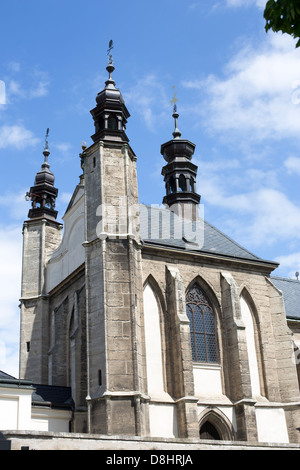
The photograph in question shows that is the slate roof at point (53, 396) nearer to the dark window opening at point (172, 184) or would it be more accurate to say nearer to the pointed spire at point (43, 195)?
the pointed spire at point (43, 195)

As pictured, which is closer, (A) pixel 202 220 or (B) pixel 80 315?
(B) pixel 80 315

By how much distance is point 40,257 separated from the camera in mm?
30250

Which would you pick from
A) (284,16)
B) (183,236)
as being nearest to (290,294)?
(183,236)

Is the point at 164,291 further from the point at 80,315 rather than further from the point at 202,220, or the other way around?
the point at 202,220

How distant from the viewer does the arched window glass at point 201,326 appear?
79.9 feet

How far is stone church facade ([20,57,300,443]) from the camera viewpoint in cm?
2106

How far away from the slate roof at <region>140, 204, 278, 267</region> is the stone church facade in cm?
8

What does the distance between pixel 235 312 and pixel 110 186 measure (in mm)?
7101

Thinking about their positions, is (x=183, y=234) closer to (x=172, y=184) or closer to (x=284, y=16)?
(x=172, y=184)

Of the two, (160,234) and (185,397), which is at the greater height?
(160,234)

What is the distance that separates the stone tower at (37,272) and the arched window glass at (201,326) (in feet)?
24.8

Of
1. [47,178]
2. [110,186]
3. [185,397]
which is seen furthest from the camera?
[47,178]

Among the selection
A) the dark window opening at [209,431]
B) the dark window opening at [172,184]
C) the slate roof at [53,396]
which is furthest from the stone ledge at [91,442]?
the dark window opening at [172,184]
